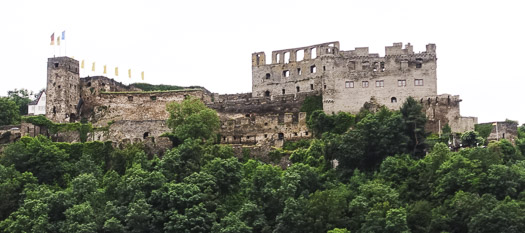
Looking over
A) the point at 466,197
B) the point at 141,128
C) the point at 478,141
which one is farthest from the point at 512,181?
the point at 141,128

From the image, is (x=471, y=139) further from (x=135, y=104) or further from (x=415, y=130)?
(x=135, y=104)

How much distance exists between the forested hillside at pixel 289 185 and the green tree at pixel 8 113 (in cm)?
1130

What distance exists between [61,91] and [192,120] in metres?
14.2

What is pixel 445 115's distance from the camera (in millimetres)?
72000

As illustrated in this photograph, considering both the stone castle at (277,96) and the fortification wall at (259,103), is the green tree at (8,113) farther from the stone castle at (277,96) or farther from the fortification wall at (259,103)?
the fortification wall at (259,103)

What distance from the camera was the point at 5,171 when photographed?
64.9m

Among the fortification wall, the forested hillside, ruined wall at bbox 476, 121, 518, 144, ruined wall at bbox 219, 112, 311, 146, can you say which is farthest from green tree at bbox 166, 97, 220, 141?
ruined wall at bbox 476, 121, 518, 144

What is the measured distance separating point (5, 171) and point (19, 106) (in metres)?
26.8

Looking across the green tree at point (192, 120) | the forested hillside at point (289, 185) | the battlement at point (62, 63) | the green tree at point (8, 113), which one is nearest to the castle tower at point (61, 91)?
the battlement at point (62, 63)

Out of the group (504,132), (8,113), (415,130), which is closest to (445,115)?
(504,132)

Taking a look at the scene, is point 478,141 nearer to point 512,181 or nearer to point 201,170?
point 512,181

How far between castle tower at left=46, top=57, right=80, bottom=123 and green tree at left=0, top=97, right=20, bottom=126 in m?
4.77

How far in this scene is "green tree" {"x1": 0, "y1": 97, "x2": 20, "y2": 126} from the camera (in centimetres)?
8144

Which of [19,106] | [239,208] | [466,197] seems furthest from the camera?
[19,106]
